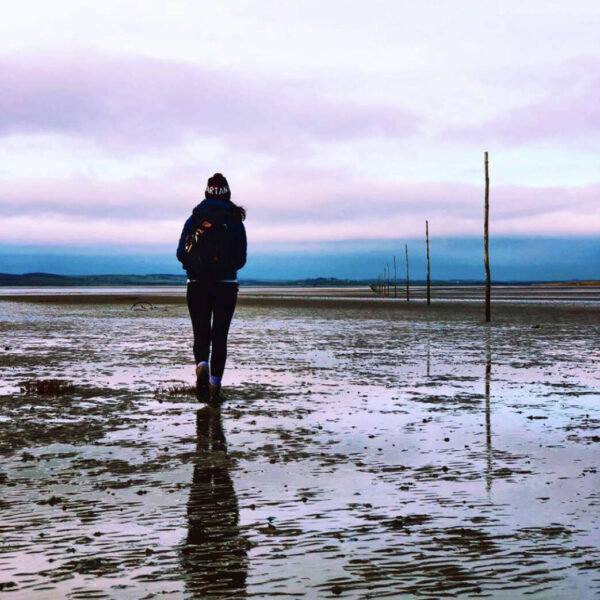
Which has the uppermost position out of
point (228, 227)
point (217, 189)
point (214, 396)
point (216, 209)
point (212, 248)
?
point (217, 189)

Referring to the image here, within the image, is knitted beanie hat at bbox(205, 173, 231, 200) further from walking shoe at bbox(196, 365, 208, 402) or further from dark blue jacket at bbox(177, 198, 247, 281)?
walking shoe at bbox(196, 365, 208, 402)

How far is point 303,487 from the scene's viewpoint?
6.19m

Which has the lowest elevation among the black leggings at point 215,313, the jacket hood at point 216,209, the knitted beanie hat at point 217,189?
the black leggings at point 215,313

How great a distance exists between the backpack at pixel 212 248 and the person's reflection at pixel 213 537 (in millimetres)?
3493

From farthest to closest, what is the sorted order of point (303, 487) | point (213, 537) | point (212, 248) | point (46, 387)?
point (46, 387), point (212, 248), point (303, 487), point (213, 537)

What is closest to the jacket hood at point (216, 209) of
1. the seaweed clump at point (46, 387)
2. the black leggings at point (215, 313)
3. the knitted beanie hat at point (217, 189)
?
the knitted beanie hat at point (217, 189)

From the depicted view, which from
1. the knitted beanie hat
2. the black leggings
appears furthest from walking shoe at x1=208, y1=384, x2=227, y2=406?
the knitted beanie hat

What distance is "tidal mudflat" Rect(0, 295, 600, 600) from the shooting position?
422cm

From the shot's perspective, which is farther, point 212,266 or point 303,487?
point 212,266

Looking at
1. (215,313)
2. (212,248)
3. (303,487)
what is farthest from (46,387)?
(303,487)

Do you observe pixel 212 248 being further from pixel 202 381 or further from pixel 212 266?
pixel 202 381

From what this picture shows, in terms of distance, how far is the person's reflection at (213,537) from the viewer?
410cm

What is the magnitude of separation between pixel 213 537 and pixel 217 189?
653 cm

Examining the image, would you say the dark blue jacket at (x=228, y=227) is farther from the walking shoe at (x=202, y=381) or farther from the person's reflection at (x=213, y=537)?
the person's reflection at (x=213, y=537)
